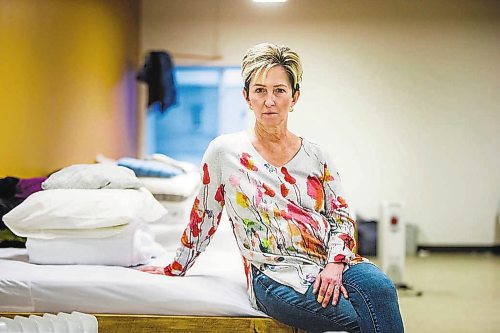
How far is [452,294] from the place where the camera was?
4734 millimetres

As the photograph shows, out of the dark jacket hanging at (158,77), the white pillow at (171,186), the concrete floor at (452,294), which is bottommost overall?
the concrete floor at (452,294)

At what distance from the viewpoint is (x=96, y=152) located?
4.90 meters

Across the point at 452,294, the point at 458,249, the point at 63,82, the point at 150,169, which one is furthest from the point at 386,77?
the point at 63,82

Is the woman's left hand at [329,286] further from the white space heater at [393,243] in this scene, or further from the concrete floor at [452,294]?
the white space heater at [393,243]

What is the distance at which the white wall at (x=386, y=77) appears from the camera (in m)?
6.52

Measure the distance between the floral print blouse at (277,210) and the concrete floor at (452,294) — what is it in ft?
6.15

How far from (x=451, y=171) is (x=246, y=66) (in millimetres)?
4865

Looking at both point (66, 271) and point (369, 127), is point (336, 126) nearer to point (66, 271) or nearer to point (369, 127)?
point (369, 127)

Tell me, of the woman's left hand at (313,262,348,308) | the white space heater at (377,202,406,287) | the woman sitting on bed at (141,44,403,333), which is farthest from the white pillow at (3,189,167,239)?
the white space heater at (377,202,406,287)

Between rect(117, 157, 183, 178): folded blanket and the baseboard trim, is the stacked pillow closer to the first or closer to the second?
rect(117, 157, 183, 178): folded blanket

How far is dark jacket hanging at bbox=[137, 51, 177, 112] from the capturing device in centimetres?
591

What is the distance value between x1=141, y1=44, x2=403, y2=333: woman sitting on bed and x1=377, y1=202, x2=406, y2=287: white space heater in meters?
2.98

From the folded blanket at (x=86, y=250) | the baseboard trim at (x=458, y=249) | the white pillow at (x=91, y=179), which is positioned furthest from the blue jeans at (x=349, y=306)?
the baseboard trim at (x=458, y=249)

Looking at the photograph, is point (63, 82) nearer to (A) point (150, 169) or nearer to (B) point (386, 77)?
(A) point (150, 169)
